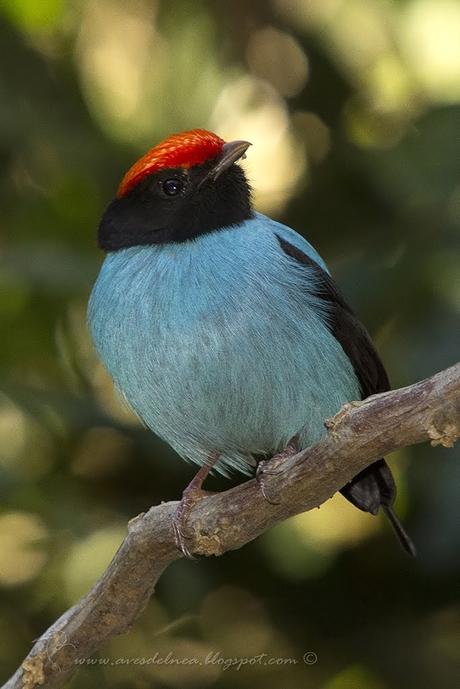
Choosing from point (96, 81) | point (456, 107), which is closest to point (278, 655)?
point (456, 107)

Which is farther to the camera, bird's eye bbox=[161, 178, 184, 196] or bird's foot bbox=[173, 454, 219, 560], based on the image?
bird's eye bbox=[161, 178, 184, 196]

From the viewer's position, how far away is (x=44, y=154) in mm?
6746

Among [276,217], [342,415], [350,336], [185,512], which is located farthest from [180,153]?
[342,415]

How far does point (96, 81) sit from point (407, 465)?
2645mm

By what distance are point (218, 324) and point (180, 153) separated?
2.67 feet

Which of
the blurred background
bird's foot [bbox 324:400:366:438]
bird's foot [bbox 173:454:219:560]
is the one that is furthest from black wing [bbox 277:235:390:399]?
bird's foot [bbox 324:400:366:438]

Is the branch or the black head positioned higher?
the black head

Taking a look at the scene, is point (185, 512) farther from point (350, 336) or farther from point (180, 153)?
point (180, 153)

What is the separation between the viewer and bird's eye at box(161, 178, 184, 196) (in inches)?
203

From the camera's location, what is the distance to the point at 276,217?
6.55m

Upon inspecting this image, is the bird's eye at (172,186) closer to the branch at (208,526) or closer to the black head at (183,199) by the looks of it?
the black head at (183,199)

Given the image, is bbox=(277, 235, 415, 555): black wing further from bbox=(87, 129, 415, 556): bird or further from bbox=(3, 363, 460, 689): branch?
bbox=(3, 363, 460, 689): branch

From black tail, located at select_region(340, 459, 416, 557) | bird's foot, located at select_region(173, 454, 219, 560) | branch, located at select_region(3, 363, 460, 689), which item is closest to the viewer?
branch, located at select_region(3, 363, 460, 689)

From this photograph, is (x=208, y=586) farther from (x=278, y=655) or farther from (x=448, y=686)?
(x=448, y=686)
